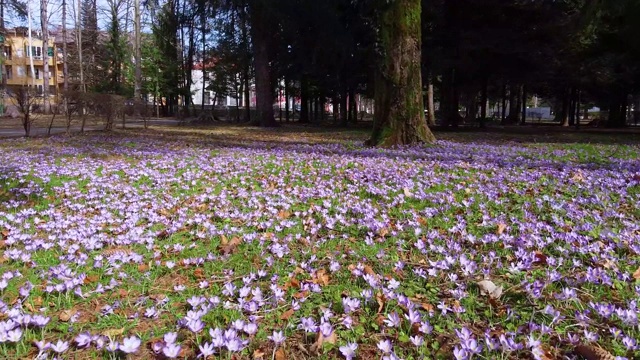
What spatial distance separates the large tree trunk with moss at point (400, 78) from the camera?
10.5 m

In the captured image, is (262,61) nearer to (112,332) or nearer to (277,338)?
(112,332)

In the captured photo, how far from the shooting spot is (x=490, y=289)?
2.66 m

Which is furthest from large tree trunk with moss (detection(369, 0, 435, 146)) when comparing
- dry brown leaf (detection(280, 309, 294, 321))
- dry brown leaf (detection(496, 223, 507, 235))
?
dry brown leaf (detection(280, 309, 294, 321))

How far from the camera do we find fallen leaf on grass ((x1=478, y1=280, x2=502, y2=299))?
2613mm

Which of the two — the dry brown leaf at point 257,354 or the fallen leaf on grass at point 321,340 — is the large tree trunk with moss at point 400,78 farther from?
the dry brown leaf at point 257,354

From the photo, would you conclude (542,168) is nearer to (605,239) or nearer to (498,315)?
(605,239)

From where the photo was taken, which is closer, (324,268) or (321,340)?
(321,340)

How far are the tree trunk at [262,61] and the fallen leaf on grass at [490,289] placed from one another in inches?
757

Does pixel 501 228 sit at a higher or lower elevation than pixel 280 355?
higher

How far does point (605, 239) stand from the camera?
3523mm

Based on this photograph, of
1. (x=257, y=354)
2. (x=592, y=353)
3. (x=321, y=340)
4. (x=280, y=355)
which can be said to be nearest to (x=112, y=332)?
(x=257, y=354)

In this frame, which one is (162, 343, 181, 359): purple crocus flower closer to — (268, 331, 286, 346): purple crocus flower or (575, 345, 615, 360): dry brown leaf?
(268, 331, 286, 346): purple crocus flower

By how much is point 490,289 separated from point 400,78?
846 centimetres

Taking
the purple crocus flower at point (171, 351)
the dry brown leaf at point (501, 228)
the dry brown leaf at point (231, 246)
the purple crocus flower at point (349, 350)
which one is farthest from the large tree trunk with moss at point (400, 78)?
the purple crocus flower at point (171, 351)
